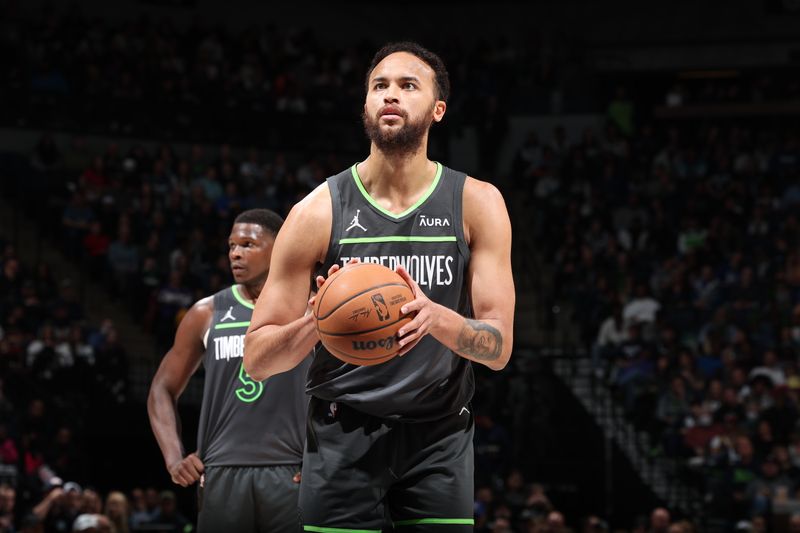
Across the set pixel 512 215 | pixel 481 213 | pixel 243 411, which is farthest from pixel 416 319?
pixel 512 215

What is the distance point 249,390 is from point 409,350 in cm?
206

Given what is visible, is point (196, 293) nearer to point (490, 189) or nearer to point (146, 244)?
point (146, 244)

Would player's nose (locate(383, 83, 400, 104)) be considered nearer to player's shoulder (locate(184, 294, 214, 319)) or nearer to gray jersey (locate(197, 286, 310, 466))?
gray jersey (locate(197, 286, 310, 466))

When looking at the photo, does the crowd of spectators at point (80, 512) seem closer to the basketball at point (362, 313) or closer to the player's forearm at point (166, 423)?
the player's forearm at point (166, 423)

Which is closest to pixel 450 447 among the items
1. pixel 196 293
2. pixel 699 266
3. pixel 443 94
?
pixel 443 94

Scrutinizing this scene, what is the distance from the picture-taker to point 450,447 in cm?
406

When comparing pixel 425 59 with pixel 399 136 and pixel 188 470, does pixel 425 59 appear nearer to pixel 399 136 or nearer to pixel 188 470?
pixel 399 136

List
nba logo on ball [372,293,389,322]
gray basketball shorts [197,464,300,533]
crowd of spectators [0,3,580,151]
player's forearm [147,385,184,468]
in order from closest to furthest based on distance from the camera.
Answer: nba logo on ball [372,293,389,322]
gray basketball shorts [197,464,300,533]
player's forearm [147,385,184,468]
crowd of spectators [0,3,580,151]

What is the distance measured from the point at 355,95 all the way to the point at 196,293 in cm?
793

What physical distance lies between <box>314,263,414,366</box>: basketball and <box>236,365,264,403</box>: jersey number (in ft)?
6.84

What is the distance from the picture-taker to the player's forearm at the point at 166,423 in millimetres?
5863

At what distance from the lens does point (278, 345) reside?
3932 mm

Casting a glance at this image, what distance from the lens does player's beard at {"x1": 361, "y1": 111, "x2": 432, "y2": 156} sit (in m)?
4.10

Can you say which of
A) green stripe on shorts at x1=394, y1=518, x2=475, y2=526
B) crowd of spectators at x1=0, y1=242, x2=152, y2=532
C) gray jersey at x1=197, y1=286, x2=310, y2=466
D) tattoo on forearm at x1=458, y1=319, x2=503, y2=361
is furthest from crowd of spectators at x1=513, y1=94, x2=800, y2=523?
tattoo on forearm at x1=458, y1=319, x2=503, y2=361
